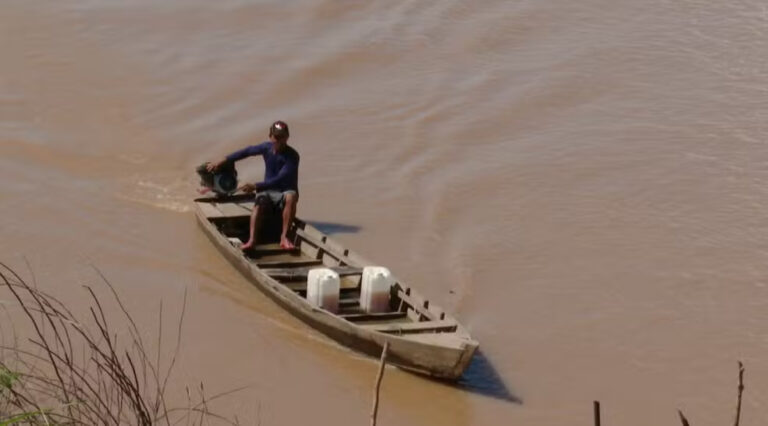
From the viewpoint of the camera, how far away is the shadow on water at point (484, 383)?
32.9 feet

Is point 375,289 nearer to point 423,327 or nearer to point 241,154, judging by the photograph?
point 423,327

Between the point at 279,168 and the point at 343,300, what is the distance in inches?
56.1

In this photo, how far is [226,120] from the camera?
48.8 feet

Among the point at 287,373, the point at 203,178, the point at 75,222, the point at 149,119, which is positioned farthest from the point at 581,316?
the point at 149,119

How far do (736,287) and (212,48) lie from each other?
7.57 metres

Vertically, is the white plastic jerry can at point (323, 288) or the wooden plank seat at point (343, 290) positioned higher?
the white plastic jerry can at point (323, 288)

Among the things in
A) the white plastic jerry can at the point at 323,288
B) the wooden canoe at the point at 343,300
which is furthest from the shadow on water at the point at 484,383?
the white plastic jerry can at the point at 323,288

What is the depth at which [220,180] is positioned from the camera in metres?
12.2

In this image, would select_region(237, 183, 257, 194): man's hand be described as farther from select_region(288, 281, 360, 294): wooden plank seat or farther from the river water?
select_region(288, 281, 360, 294): wooden plank seat

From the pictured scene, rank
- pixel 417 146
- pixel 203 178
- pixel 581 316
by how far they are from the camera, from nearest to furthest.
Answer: pixel 581 316, pixel 203 178, pixel 417 146

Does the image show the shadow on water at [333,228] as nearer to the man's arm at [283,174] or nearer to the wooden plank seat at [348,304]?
the man's arm at [283,174]

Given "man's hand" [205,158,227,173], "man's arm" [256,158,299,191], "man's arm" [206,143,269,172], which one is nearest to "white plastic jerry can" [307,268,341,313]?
"man's arm" [256,158,299,191]

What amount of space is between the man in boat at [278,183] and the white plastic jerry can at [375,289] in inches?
51.7

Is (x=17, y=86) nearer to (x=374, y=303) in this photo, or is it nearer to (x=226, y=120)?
(x=226, y=120)
